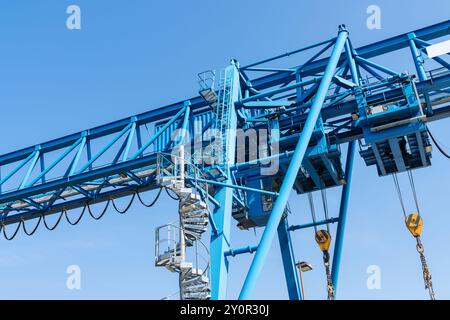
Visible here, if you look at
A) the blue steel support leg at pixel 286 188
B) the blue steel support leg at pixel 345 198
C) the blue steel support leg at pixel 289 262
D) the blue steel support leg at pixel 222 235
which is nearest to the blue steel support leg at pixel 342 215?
the blue steel support leg at pixel 345 198

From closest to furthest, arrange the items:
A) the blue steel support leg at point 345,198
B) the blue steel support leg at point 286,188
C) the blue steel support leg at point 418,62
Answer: the blue steel support leg at point 286,188, the blue steel support leg at point 418,62, the blue steel support leg at point 345,198

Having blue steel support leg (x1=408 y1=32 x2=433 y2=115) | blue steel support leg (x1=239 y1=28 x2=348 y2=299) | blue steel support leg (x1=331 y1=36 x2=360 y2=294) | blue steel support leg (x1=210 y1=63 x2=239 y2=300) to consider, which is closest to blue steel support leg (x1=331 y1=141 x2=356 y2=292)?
blue steel support leg (x1=331 y1=36 x2=360 y2=294)

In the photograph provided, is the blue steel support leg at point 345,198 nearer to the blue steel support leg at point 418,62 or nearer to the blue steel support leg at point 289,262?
the blue steel support leg at point 289,262

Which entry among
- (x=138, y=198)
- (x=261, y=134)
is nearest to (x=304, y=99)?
(x=261, y=134)

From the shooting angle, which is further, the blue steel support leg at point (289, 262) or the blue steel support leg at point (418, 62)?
the blue steel support leg at point (289, 262)

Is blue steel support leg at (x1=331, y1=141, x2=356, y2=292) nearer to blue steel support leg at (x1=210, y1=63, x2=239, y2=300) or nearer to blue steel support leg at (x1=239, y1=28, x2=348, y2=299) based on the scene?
blue steel support leg at (x1=239, y1=28, x2=348, y2=299)

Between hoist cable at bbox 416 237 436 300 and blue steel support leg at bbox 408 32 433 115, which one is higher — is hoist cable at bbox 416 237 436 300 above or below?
below

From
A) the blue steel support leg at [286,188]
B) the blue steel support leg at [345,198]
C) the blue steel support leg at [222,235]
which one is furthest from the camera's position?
the blue steel support leg at [345,198]

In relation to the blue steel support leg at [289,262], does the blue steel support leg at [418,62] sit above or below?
above
